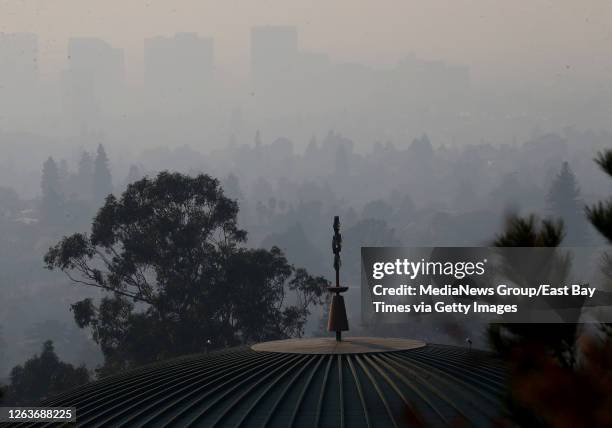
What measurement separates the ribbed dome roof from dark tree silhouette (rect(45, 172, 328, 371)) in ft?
172

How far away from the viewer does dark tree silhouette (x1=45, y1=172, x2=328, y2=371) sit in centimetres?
8244

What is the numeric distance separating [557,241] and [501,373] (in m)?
12.8

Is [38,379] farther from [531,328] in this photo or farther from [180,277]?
[531,328]

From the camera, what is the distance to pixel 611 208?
18.4 metres

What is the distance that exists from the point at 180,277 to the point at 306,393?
207ft

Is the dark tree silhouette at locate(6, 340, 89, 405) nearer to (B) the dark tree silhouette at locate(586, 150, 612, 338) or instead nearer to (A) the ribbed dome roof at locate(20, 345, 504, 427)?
(A) the ribbed dome roof at locate(20, 345, 504, 427)

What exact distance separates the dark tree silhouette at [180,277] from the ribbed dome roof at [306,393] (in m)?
52.3

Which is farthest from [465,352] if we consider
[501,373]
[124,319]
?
[124,319]

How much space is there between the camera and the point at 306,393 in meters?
25.0

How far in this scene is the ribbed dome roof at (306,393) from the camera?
23.8 m

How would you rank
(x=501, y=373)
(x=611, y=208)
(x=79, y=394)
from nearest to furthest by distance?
(x=611, y=208) < (x=501, y=373) < (x=79, y=394)

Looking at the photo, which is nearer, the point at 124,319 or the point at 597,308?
the point at 597,308

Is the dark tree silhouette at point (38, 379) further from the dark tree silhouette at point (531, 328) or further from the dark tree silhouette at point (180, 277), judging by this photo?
the dark tree silhouette at point (531, 328)

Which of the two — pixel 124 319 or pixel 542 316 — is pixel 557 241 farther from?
pixel 124 319
